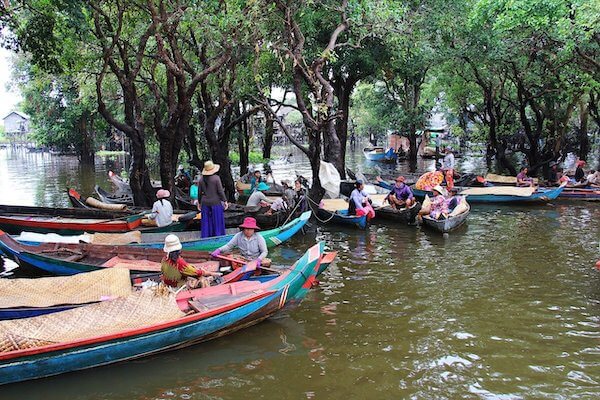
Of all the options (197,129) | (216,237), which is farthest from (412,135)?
(216,237)

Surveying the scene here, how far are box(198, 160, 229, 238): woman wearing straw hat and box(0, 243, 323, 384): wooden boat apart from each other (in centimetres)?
348

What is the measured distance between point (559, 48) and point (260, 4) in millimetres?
10178

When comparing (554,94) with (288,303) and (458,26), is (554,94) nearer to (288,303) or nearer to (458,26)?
(458,26)

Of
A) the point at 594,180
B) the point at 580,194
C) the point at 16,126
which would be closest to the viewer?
the point at 580,194

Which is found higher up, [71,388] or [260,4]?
[260,4]

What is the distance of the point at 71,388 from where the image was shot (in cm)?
554

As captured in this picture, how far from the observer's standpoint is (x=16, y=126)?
7294 centimetres

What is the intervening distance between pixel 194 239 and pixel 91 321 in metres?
4.42

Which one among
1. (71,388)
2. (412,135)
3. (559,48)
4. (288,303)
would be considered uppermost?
(559,48)

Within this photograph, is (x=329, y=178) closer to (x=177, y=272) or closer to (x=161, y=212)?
(x=161, y=212)

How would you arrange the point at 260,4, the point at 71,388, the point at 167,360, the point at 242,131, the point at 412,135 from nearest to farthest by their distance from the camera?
the point at 71,388, the point at 167,360, the point at 260,4, the point at 242,131, the point at 412,135

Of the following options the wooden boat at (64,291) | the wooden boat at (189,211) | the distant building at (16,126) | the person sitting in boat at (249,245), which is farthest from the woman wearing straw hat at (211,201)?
the distant building at (16,126)

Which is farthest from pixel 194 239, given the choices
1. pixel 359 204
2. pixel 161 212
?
pixel 359 204

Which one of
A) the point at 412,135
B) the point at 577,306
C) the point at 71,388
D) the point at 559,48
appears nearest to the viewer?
the point at 71,388
